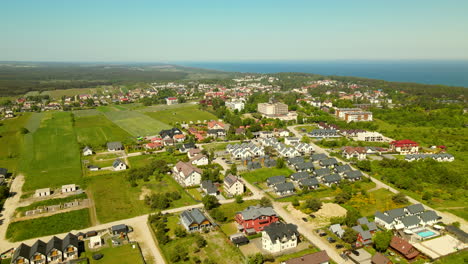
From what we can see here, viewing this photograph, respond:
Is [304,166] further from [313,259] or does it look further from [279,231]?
[313,259]

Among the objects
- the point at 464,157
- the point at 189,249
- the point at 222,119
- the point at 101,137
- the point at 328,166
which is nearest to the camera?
the point at 189,249

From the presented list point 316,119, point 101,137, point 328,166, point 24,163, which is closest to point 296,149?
point 328,166

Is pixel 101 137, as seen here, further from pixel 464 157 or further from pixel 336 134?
pixel 464 157

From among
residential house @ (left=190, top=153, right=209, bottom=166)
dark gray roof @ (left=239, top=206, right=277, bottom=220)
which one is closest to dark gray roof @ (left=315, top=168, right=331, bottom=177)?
dark gray roof @ (left=239, top=206, right=277, bottom=220)

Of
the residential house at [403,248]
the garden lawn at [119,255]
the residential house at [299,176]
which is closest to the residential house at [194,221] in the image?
the garden lawn at [119,255]

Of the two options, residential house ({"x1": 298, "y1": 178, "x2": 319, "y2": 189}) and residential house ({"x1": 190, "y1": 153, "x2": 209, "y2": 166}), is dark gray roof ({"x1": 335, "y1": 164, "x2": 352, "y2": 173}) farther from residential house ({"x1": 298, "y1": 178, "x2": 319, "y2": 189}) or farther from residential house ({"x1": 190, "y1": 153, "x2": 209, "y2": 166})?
residential house ({"x1": 190, "y1": 153, "x2": 209, "y2": 166})

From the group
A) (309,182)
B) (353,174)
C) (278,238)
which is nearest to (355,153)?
(353,174)

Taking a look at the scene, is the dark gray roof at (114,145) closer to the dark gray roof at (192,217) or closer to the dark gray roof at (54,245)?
the dark gray roof at (192,217)
